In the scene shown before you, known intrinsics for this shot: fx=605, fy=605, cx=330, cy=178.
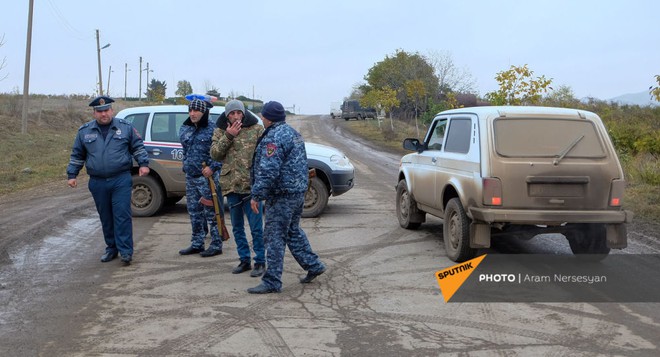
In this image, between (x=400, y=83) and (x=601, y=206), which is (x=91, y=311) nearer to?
(x=601, y=206)

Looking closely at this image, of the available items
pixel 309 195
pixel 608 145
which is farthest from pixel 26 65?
pixel 608 145

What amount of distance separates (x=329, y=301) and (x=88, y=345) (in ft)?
6.49

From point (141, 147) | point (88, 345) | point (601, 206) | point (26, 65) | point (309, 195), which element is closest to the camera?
point (88, 345)

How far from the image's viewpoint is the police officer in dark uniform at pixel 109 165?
21.4 ft

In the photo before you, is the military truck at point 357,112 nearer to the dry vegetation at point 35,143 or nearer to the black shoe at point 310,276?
the dry vegetation at point 35,143

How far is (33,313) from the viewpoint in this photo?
16.1 feet

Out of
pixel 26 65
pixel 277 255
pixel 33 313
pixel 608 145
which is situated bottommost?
pixel 33 313

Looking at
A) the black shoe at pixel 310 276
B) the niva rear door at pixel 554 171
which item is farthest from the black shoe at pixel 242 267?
the niva rear door at pixel 554 171

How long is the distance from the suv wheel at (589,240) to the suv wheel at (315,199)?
13.0 feet

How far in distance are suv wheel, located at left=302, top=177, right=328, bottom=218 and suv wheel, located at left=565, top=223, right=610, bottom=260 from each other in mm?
3958

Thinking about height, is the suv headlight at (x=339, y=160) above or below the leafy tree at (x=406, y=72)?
below

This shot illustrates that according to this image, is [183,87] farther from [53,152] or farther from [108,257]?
[108,257]

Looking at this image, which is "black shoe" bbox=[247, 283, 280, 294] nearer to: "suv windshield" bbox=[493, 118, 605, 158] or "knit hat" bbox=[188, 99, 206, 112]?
"knit hat" bbox=[188, 99, 206, 112]

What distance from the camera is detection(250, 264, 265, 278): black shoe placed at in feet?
20.0
